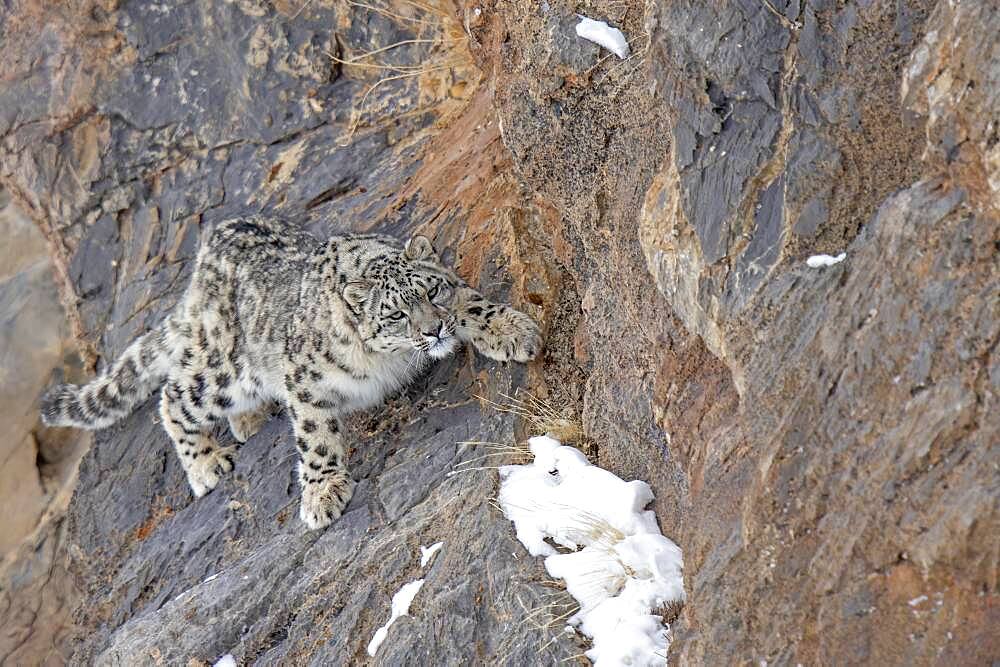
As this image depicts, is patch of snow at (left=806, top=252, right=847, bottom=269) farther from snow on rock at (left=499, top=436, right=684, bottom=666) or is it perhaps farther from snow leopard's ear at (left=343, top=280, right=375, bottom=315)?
snow leopard's ear at (left=343, top=280, right=375, bottom=315)

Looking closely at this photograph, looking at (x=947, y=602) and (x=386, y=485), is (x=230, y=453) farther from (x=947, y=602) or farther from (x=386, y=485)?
(x=947, y=602)

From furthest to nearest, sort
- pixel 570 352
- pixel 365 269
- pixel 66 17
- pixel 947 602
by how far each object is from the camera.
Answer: pixel 66 17
pixel 365 269
pixel 570 352
pixel 947 602

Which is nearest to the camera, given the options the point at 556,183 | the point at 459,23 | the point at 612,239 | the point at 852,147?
the point at 852,147

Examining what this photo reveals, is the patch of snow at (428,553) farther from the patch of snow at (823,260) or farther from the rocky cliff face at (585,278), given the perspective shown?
the patch of snow at (823,260)

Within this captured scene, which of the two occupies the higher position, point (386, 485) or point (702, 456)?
point (702, 456)

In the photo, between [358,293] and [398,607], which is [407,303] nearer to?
[358,293]

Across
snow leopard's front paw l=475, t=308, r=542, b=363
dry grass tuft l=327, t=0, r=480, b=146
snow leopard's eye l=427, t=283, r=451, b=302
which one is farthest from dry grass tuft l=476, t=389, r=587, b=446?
dry grass tuft l=327, t=0, r=480, b=146

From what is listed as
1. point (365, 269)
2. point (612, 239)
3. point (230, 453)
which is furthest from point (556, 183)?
point (230, 453)
